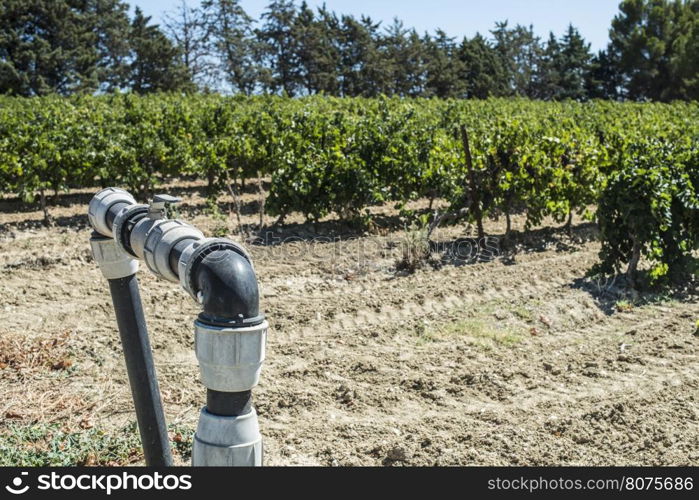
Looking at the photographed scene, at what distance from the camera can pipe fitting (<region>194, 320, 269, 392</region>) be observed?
171 centimetres

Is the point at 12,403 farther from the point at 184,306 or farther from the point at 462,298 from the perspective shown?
the point at 462,298

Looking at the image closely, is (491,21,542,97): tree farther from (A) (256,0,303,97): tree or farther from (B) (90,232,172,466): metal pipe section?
(B) (90,232,172,466): metal pipe section

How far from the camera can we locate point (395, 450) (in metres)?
4.16

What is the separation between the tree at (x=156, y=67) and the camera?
44.6 meters

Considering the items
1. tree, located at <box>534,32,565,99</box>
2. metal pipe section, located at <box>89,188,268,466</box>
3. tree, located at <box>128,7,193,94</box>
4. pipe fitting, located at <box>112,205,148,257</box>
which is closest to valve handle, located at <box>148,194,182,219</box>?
pipe fitting, located at <box>112,205,148,257</box>

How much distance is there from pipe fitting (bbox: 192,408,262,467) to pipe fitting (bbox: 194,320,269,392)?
0.30 ft

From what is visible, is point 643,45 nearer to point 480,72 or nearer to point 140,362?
point 480,72

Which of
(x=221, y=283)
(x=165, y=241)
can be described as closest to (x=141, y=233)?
(x=165, y=241)

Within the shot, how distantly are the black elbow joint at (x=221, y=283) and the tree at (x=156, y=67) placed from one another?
45029mm

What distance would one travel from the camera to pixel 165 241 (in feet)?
6.67

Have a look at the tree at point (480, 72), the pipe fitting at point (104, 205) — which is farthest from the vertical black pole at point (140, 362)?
the tree at point (480, 72)

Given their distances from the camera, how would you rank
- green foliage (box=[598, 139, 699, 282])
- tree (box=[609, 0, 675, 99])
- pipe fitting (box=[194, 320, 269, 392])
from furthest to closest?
tree (box=[609, 0, 675, 99])
green foliage (box=[598, 139, 699, 282])
pipe fitting (box=[194, 320, 269, 392])

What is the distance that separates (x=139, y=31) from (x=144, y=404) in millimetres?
49796

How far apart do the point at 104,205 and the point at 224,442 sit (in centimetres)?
129
